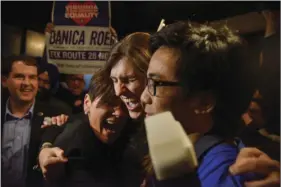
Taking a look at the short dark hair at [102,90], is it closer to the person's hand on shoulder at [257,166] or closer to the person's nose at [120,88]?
the person's nose at [120,88]

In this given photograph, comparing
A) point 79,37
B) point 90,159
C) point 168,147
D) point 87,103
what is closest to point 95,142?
point 90,159

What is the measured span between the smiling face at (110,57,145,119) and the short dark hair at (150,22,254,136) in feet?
0.47

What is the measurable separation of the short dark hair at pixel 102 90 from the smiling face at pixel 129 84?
3 cm

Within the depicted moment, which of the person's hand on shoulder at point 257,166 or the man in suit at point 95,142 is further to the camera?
the man in suit at point 95,142

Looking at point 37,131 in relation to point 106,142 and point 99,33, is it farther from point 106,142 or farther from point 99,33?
point 99,33

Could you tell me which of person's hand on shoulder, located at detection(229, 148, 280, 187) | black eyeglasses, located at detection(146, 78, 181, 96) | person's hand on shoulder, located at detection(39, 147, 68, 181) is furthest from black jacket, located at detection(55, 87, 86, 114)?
person's hand on shoulder, located at detection(229, 148, 280, 187)

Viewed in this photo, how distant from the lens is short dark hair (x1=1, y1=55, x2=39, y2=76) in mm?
2130

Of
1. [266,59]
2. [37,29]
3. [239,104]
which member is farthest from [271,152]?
[37,29]

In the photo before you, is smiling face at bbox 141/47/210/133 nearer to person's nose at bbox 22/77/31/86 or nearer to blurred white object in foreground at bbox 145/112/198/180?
blurred white object in foreground at bbox 145/112/198/180

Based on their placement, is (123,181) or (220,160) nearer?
(220,160)

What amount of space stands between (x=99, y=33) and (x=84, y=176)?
72cm

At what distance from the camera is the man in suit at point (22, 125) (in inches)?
83.7

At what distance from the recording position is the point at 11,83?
214cm

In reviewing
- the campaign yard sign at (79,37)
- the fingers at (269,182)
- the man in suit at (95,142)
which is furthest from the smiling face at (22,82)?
the fingers at (269,182)
